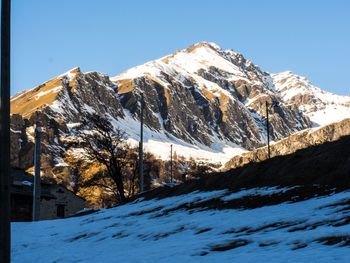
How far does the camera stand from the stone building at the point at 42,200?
181 feet

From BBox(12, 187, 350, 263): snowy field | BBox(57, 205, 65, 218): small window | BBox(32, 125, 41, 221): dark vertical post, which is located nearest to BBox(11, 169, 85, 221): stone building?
BBox(57, 205, 65, 218): small window

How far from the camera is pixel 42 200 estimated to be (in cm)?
6203

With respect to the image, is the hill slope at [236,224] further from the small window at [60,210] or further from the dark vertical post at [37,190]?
the small window at [60,210]

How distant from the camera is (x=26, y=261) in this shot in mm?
15734

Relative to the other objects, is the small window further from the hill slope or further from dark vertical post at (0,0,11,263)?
dark vertical post at (0,0,11,263)

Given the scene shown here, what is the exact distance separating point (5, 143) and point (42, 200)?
55.7m

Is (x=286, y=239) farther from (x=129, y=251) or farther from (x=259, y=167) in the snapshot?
(x=259, y=167)

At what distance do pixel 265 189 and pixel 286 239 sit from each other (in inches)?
354

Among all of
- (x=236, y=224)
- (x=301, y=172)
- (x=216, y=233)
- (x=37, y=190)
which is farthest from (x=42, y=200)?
(x=216, y=233)

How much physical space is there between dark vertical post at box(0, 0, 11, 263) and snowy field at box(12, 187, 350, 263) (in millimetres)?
3955

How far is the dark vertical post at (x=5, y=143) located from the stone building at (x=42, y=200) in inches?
1845

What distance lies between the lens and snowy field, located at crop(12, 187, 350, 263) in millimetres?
10375

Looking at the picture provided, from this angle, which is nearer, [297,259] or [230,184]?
[297,259]

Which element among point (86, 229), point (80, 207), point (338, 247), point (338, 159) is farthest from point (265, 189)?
point (80, 207)
